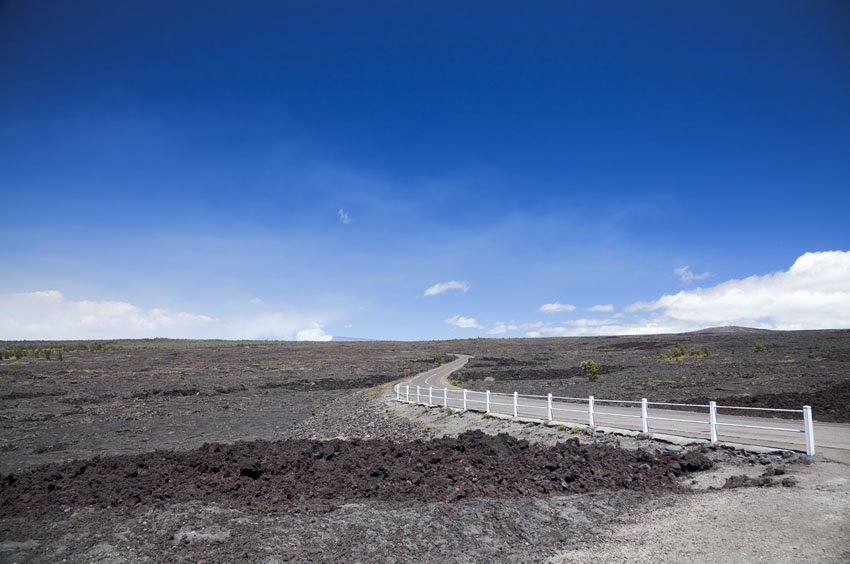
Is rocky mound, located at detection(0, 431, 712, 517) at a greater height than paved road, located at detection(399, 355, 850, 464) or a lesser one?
lesser

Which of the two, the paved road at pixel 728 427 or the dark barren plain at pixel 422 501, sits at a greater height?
the paved road at pixel 728 427

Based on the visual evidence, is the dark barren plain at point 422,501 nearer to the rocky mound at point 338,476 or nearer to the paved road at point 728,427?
the rocky mound at point 338,476

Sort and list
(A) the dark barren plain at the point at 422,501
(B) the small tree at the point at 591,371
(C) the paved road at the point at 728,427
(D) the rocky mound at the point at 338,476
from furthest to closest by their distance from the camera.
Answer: (B) the small tree at the point at 591,371, (C) the paved road at the point at 728,427, (D) the rocky mound at the point at 338,476, (A) the dark barren plain at the point at 422,501

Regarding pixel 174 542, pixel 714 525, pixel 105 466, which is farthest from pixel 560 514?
pixel 105 466

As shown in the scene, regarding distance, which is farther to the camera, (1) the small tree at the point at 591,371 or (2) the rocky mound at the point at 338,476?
(1) the small tree at the point at 591,371

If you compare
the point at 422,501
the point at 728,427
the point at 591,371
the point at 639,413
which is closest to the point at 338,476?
the point at 422,501

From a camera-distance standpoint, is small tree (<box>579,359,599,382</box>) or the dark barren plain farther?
small tree (<box>579,359,599,382</box>)

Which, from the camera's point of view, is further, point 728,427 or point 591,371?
point 591,371

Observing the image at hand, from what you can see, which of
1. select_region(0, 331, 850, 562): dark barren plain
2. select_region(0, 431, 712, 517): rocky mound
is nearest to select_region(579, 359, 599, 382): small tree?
select_region(0, 331, 850, 562): dark barren plain

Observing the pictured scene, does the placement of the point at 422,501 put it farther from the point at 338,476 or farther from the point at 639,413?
the point at 639,413

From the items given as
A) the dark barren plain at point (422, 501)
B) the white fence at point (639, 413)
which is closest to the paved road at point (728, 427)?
the white fence at point (639, 413)

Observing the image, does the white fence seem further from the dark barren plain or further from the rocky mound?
the rocky mound

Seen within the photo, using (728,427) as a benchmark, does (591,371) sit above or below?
below

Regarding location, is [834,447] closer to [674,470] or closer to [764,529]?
[674,470]
